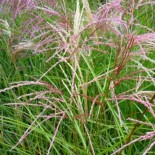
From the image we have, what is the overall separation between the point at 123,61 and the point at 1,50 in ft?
3.13

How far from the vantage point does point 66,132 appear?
114cm

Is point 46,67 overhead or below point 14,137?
overhead

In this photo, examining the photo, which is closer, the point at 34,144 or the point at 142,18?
the point at 34,144

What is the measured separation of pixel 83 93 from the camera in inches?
32.1

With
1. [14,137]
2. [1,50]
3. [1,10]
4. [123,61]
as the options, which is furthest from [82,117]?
[1,10]

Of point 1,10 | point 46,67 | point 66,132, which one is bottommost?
point 66,132

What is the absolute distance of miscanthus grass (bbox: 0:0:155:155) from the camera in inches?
30.1

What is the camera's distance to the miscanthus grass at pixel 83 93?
2.51 feet

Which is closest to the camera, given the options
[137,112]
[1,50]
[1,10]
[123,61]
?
[123,61]

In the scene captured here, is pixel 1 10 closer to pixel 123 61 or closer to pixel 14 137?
pixel 14 137

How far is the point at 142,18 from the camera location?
175cm

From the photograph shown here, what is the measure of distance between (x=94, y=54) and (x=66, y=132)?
320 millimetres

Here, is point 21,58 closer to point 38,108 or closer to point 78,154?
point 38,108

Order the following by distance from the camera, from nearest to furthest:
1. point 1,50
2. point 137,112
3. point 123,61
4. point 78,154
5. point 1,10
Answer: point 123,61 → point 78,154 → point 137,112 → point 1,50 → point 1,10
